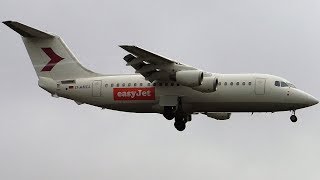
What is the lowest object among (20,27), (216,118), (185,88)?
(216,118)

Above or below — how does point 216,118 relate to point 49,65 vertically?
below

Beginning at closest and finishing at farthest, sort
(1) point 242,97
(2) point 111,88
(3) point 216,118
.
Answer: (1) point 242,97
(2) point 111,88
(3) point 216,118

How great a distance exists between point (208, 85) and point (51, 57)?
10.4 meters

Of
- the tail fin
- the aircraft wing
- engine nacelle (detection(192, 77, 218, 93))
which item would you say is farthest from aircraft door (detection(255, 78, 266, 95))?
the tail fin

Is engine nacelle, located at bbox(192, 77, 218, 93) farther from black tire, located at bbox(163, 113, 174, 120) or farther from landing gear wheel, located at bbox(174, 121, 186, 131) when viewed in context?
landing gear wheel, located at bbox(174, 121, 186, 131)

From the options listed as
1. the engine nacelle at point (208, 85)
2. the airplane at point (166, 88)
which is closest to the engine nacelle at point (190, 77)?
the airplane at point (166, 88)

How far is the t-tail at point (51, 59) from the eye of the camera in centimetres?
4328

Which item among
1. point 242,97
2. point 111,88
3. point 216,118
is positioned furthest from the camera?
point 216,118

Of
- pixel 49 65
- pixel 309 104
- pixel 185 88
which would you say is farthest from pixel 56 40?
pixel 309 104

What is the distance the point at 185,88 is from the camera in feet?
132

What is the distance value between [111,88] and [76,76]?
2649 mm

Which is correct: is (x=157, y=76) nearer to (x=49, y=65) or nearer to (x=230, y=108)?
(x=230, y=108)

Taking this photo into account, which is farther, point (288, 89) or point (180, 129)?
point (180, 129)

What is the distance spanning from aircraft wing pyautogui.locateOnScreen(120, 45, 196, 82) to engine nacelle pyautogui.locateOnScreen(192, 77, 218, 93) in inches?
38.1
